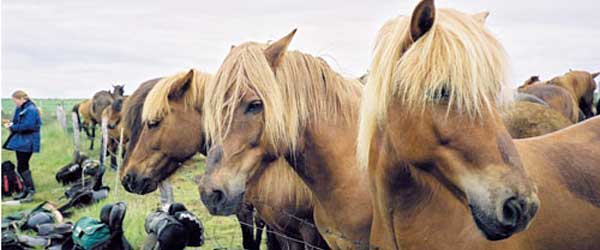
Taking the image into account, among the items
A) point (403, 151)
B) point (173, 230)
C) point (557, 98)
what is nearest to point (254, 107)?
point (403, 151)

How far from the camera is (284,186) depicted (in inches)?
154

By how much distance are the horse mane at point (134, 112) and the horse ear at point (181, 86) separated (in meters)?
0.52

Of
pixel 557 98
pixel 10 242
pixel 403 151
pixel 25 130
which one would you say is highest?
pixel 403 151

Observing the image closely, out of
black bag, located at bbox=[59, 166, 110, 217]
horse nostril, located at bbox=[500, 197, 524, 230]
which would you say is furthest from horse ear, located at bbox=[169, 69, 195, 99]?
black bag, located at bbox=[59, 166, 110, 217]

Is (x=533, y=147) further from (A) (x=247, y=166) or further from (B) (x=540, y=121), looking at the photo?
(B) (x=540, y=121)

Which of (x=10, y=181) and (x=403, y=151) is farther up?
(x=403, y=151)

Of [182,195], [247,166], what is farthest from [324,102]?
[182,195]

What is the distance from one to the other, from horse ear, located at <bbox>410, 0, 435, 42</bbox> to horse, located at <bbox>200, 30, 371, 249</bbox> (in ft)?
3.21

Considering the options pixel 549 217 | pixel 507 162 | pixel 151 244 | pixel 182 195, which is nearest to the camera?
pixel 507 162

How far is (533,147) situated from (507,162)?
88 centimetres

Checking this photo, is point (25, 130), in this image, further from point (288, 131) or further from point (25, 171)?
point (288, 131)

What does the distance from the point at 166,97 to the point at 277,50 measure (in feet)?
5.25

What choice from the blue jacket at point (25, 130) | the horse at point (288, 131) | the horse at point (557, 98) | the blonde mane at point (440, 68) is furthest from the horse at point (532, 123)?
the blue jacket at point (25, 130)

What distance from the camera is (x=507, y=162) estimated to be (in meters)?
2.12
